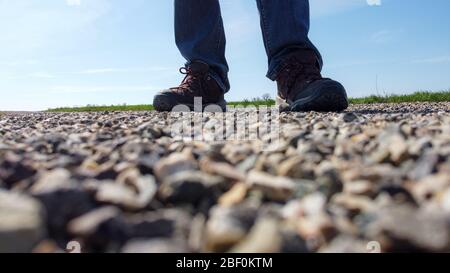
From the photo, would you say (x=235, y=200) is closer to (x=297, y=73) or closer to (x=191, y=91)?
(x=297, y=73)

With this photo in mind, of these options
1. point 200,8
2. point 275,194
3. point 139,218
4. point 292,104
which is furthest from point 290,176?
point 200,8

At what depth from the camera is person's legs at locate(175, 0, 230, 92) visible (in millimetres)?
4094

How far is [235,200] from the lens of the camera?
0.99m

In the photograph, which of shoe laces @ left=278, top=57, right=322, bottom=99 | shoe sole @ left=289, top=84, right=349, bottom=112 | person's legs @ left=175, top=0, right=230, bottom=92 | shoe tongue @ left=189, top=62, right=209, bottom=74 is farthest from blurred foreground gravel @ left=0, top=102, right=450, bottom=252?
person's legs @ left=175, top=0, right=230, bottom=92

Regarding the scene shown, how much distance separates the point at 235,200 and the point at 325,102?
2.61 metres

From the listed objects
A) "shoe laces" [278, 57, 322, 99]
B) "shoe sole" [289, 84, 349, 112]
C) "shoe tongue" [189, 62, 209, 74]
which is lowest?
"shoe sole" [289, 84, 349, 112]

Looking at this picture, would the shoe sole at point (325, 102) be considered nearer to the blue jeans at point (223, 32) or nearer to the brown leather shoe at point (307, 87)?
the brown leather shoe at point (307, 87)

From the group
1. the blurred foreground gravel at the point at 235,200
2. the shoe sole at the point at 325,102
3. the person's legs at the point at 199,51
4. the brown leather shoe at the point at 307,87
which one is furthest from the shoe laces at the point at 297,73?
the blurred foreground gravel at the point at 235,200

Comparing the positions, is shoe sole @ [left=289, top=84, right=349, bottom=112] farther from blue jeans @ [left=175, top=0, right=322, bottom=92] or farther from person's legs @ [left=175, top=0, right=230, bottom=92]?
person's legs @ [left=175, top=0, right=230, bottom=92]

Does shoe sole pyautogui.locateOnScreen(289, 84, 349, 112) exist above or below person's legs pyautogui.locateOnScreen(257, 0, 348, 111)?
below

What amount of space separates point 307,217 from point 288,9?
2.99 m

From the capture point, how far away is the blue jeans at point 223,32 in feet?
11.8

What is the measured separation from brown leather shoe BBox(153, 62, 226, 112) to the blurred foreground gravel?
247 centimetres

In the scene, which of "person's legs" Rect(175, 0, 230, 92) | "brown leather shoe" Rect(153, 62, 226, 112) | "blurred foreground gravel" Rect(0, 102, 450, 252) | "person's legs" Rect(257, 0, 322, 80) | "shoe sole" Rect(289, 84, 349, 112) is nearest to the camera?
"blurred foreground gravel" Rect(0, 102, 450, 252)
